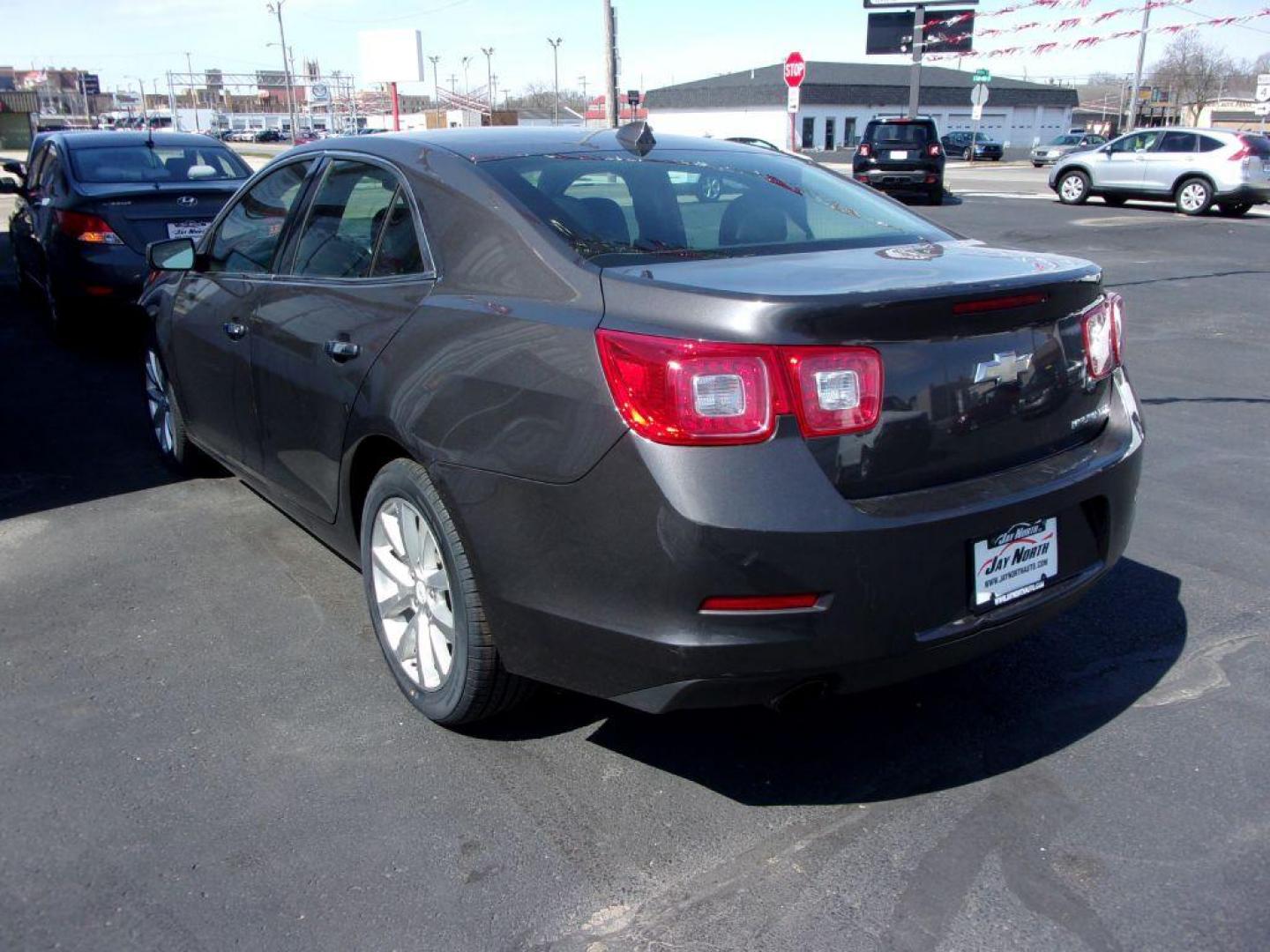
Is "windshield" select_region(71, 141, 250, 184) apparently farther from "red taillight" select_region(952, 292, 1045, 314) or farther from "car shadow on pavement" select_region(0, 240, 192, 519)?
"red taillight" select_region(952, 292, 1045, 314)

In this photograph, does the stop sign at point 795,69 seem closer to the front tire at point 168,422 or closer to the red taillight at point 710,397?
the front tire at point 168,422

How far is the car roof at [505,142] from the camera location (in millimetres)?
3494

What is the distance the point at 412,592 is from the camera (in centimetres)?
325

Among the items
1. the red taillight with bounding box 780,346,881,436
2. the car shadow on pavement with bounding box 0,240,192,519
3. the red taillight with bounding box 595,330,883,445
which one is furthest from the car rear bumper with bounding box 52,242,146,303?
the red taillight with bounding box 780,346,881,436

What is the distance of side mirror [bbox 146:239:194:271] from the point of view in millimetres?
4671

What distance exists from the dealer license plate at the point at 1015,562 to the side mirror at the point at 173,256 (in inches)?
139

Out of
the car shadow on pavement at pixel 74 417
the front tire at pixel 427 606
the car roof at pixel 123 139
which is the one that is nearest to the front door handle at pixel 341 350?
the front tire at pixel 427 606

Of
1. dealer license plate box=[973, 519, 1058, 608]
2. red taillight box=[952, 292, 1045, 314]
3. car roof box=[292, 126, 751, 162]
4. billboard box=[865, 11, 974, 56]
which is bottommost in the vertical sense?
dealer license plate box=[973, 519, 1058, 608]

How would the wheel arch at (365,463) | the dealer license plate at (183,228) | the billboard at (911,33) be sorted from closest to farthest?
the wheel arch at (365,463), the dealer license plate at (183,228), the billboard at (911,33)

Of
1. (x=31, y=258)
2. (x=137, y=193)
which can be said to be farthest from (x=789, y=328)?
(x=31, y=258)

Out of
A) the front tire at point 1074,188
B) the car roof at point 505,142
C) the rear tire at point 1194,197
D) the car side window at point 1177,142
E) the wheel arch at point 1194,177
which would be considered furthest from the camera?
the front tire at point 1074,188

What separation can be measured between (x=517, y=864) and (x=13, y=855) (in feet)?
3.97

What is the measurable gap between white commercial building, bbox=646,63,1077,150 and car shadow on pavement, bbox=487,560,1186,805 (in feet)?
223

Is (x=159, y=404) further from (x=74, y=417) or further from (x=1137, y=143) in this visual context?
(x=1137, y=143)
